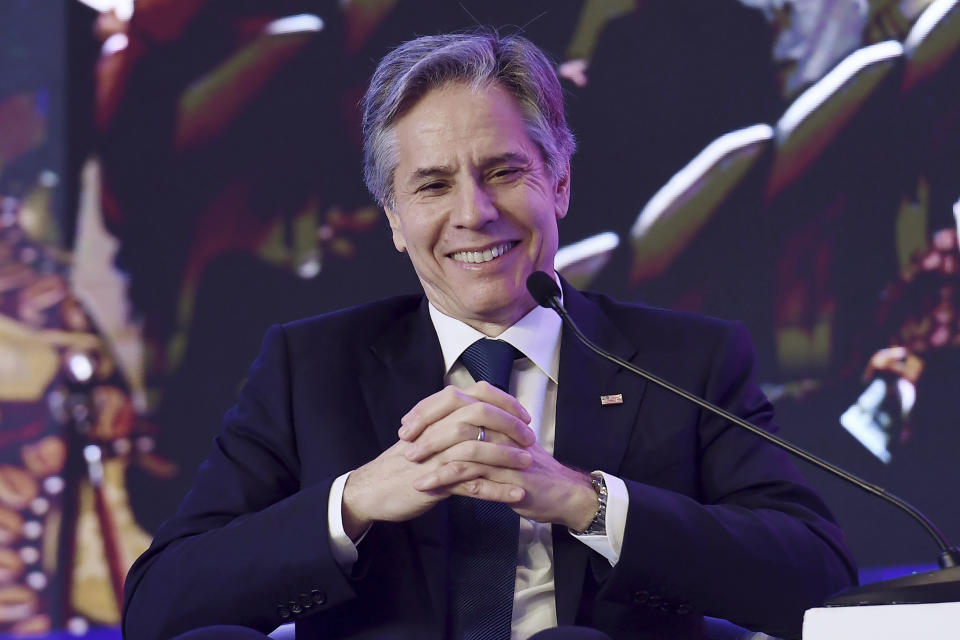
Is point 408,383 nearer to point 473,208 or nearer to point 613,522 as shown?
point 473,208

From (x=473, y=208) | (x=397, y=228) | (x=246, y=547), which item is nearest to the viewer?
(x=246, y=547)

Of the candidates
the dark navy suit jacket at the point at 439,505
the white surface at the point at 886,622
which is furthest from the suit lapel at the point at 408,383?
the white surface at the point at 886,622

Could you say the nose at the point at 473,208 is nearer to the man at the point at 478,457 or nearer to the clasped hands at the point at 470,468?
the man at the point at 478,457

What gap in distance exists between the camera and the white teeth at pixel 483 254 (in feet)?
5.82

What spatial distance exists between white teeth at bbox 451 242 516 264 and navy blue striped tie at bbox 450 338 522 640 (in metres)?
0.38

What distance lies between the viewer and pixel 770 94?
290cm

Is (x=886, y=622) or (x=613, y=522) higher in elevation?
(x=886, y=622)

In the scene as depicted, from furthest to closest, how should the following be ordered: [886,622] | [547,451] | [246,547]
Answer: [547,451] → [246,547] → [886,622]

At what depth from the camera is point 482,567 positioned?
5.19 feet

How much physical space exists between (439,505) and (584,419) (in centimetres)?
26

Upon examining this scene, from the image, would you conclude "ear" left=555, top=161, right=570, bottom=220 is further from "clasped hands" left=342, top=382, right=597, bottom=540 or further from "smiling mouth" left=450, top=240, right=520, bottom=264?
"clasped hands" left=342, top=382, right=597, bottom=540

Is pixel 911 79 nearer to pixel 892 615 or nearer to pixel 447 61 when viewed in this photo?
pixel 447 61

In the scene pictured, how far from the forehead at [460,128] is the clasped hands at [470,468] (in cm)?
46

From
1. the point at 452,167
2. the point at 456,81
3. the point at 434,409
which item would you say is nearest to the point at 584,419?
the point at 434,409
